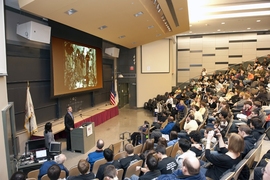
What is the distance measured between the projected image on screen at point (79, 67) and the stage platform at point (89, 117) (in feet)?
4.23

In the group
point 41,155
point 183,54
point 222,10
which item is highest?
point 222,10

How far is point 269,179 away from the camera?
6.03ft

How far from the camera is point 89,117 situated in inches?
351

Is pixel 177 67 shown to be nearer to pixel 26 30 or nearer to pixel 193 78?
pixel 193 78

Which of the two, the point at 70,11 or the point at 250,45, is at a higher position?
the point at 250,45

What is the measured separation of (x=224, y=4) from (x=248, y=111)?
19.9ft

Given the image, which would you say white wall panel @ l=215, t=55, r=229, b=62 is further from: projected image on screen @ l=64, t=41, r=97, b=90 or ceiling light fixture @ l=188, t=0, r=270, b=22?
projected image on screen @ l=64, t=41, r=97, b=90

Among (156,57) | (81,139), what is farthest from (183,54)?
(81,139)

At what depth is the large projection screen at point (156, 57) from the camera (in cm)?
1455

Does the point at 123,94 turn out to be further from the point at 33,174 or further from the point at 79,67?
the point at 33,174

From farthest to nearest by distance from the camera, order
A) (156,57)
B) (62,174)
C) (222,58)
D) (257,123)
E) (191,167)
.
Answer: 1. (222,58)
2. (156,57)
3. (257,123)
4. (62,174)
5. (191,167)

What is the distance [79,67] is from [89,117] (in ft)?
7.20

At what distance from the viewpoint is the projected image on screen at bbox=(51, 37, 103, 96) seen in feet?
24.3

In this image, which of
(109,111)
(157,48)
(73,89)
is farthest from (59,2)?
(157,48)
